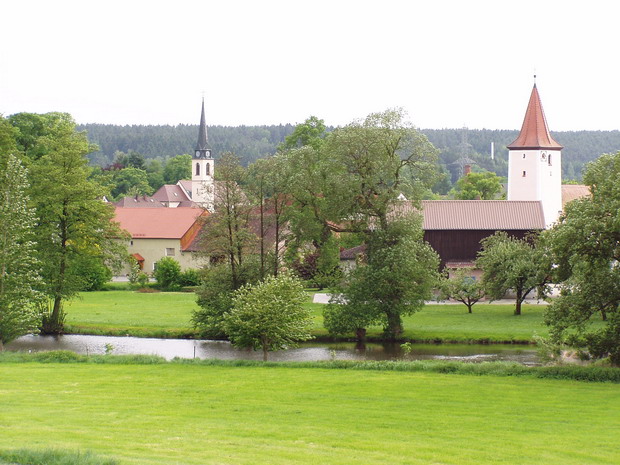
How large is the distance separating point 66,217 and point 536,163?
38.9m

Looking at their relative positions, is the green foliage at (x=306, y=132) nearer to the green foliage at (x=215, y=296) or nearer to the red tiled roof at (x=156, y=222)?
the red tiled roof at (x=156, y=222)

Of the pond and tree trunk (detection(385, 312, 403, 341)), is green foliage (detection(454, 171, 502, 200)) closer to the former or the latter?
tree trunk (detection(385, 312, 403, 341))

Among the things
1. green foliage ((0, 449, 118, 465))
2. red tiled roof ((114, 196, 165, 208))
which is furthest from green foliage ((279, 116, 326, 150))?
green foliage ((0, 449, 118, 465))

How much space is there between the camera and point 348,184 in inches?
1508

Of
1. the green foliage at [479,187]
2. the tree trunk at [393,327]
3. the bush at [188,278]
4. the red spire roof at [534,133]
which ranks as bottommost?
the tree trunk at [393,327]

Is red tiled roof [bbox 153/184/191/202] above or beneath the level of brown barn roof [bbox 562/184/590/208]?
above

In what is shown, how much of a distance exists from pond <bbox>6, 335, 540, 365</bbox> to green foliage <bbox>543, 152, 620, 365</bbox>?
Answer: 5822mm

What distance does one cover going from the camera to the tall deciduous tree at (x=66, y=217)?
41.2 meters

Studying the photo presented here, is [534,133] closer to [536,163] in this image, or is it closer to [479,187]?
[536,163]

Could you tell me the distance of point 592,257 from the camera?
973 inches

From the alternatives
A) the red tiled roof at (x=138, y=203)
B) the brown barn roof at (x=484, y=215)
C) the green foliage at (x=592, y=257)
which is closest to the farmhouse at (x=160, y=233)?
the brown barn roof at (x=484, y=215)

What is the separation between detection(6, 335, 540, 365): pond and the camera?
34.2 m

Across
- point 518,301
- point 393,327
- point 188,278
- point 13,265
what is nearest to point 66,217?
point 13,265

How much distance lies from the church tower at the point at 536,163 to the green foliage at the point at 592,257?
41773 mm
